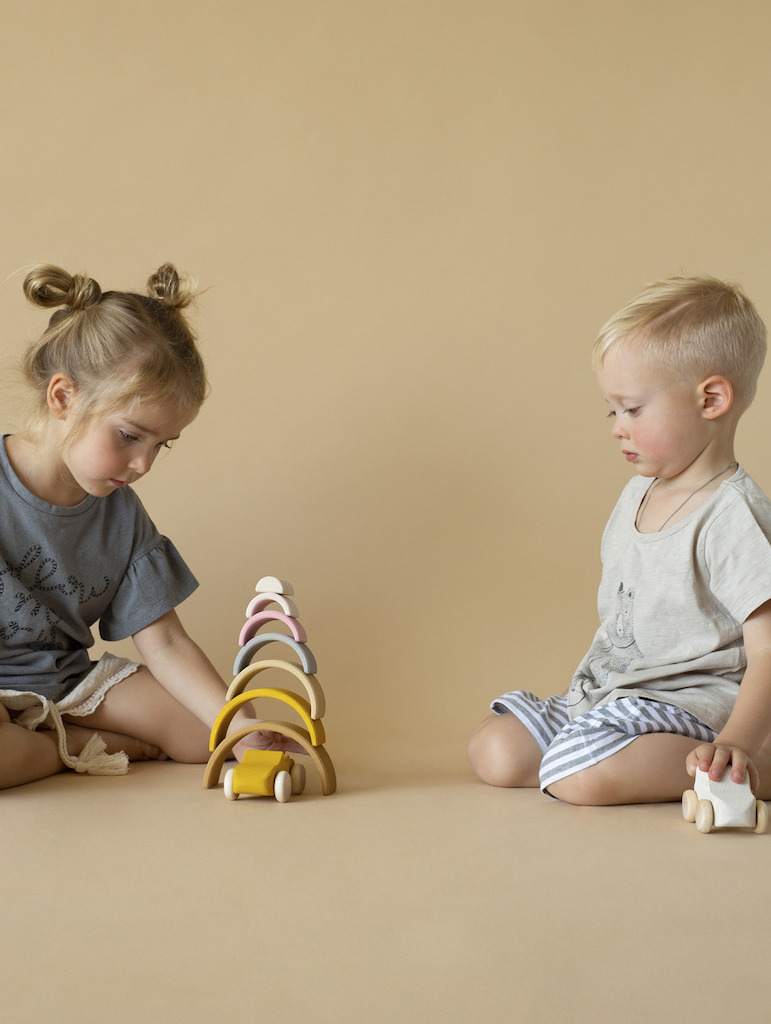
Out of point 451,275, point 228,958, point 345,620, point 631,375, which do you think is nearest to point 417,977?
point 228,958

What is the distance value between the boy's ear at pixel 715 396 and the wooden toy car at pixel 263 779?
0.64m

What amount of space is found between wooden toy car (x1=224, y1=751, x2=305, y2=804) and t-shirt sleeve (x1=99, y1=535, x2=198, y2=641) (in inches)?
13.2

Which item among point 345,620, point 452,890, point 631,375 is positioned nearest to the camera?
point 452,890

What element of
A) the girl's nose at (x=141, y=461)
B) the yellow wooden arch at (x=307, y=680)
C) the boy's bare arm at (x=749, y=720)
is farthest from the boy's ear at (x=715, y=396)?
the girl's nose at (x=141, y=461)

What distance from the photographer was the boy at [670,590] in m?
1.12

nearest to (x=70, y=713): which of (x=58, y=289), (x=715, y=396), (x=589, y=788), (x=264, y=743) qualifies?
(x=264, y=743)

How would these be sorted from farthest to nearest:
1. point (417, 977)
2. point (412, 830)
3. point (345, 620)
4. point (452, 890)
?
point (345, 620), point (412, 830), point (452, 890), point (417, 977)

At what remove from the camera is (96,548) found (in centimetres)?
142

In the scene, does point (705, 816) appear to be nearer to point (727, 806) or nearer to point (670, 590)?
point (727, 806)

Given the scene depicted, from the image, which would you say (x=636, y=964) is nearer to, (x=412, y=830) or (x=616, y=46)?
(x=412, y=830)

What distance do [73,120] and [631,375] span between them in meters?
1.18

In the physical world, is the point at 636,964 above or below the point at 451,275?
below

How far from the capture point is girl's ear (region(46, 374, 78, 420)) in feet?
4.33

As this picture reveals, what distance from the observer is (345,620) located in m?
1.78
